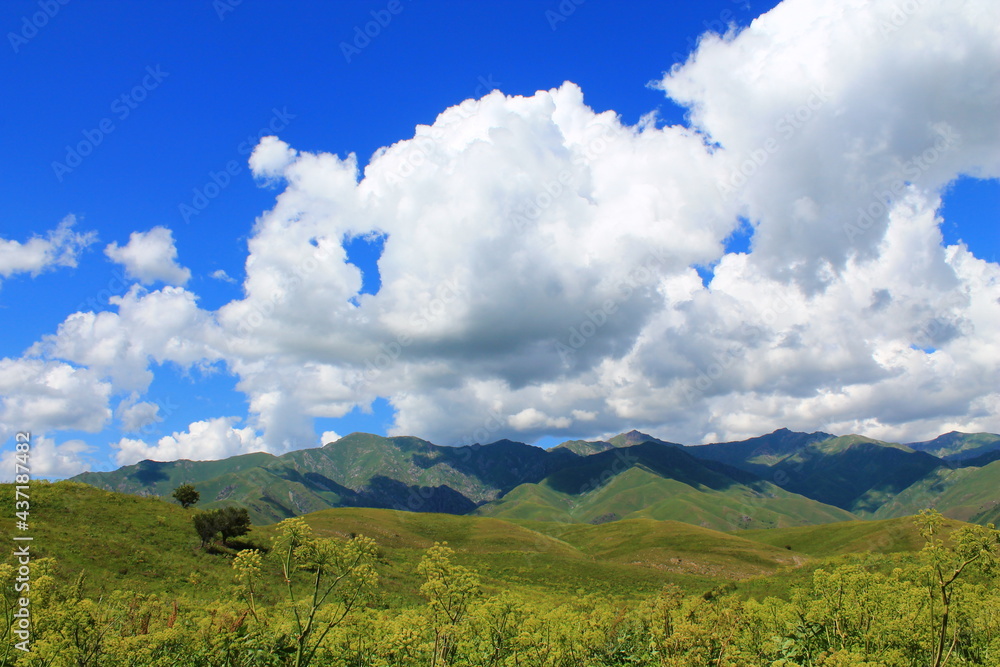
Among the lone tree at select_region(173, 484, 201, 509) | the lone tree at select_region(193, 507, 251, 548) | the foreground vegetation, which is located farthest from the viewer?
the lone tree at select_region(173, 484, 201, 509)

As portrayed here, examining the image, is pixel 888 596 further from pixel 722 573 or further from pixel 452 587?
pixel 722 573

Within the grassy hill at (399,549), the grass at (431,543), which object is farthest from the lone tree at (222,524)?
the grassy hill at (399,549)

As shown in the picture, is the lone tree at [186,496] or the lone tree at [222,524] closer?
the lone tree at [222,524]

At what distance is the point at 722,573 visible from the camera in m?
115

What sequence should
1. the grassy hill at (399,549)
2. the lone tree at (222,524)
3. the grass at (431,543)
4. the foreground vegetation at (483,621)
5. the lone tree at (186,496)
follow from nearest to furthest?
the foreground vegetation at (483,621)
the grassy hill at (399,549)
the grass at (431,543)
the lone tree at (222,524)
the lone tree at (186,496)

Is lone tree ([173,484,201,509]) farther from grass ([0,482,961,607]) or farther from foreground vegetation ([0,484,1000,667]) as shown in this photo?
foreground vegetation ([0,484,1000,667])

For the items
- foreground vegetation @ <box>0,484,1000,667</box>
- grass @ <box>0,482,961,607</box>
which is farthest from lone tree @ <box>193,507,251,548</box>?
foreground vegetation @ <box>0,484,1000,667</box>

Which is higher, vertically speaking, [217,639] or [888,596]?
[217,639]

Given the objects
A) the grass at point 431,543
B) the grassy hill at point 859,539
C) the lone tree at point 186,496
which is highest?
the lone tree at point 186,496

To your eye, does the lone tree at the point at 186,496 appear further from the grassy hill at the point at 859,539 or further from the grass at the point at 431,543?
the grassy hill at the point at 859,539

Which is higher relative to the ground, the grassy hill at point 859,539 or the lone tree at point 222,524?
the lone tree at point 222,524

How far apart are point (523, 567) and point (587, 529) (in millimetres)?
104689

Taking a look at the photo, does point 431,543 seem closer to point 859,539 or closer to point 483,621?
point 483,621

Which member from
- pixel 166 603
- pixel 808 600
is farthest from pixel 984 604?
pixel 166 603
